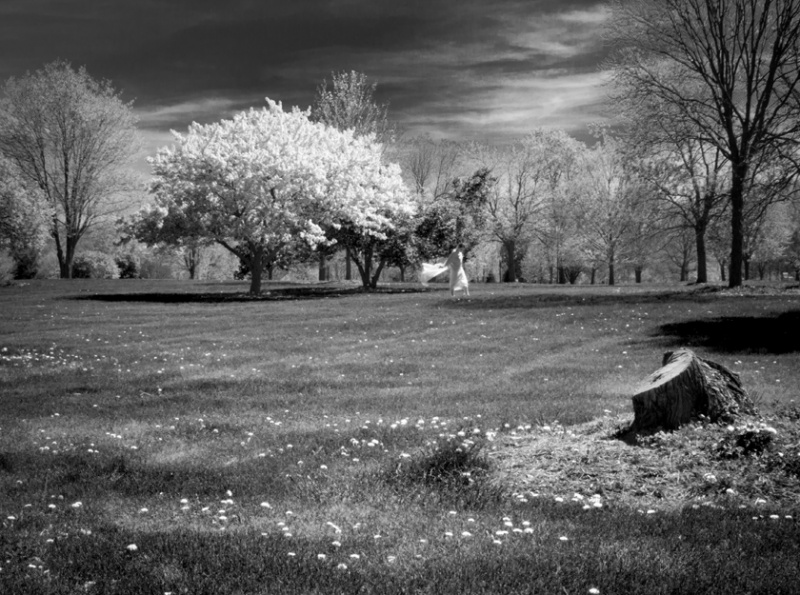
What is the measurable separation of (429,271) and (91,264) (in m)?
33.3

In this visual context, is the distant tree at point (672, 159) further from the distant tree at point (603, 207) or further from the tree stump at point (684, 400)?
the tree stump at point (684, 400)

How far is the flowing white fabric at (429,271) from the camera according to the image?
5189cm

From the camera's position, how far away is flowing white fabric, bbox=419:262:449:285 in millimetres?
51891

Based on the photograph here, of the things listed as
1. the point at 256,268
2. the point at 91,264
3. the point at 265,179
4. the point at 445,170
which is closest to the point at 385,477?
the point at 265,179

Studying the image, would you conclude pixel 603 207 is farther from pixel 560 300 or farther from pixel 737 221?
pixel 560 300

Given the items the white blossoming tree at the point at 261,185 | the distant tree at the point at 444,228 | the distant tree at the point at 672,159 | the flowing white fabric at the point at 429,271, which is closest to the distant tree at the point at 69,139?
the white blossoming tree at the point at 261,185

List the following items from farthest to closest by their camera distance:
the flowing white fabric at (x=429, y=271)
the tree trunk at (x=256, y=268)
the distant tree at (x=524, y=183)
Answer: the distant tree at (x=524, y=183) → the flowing white fabric at (x=429, y=271) → the tree trunk at (x=256, y=268)

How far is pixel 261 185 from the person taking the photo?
118 feet

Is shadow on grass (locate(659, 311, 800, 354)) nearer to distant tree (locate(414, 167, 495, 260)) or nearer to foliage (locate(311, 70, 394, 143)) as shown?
distant tree (locate(414, 167, 495, 260))

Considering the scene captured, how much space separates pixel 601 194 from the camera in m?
57.5

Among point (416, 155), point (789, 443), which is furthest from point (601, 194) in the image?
point (789, 443)

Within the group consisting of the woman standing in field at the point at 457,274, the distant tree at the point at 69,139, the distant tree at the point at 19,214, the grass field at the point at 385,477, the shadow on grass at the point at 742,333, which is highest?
the distant tree at the point at 69,139

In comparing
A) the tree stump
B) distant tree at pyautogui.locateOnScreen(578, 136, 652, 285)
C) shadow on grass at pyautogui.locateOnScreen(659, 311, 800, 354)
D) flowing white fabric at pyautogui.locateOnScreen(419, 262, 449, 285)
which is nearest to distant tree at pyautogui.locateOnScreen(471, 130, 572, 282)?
distant tree at pyautogui.locateOnScreen(578, 136, 652, 285)

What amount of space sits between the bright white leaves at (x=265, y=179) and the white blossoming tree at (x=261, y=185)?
0.05 metres
